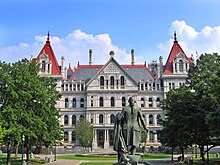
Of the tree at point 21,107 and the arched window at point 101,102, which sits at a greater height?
the arched window at point 101,102

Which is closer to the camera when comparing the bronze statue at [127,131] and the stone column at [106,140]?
the bronze statue at [127,131]

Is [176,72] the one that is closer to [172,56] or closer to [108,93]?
[172,56]

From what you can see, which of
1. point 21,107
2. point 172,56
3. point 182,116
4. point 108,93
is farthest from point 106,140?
point 21,107

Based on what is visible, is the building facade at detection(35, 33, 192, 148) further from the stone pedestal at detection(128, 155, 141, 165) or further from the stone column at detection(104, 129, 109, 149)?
the stone pedestal at detection(128, 155, 141, 165)

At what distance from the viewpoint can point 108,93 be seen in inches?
2630

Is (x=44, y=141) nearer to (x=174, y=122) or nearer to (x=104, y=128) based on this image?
(x=174, y=122)

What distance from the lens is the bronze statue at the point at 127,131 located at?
36.5ft

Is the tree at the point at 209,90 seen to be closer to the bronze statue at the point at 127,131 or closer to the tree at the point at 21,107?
the bronze statue at the point at 127,131

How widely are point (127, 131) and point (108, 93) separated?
5559cm

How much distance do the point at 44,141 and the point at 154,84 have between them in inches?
1703

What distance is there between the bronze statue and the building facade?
178 ft

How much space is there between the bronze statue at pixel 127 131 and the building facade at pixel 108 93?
5411cm

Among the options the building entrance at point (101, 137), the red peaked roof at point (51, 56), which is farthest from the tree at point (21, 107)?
the red peaked roof at point (51, 56)

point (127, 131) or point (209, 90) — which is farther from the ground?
point (209, 90)
